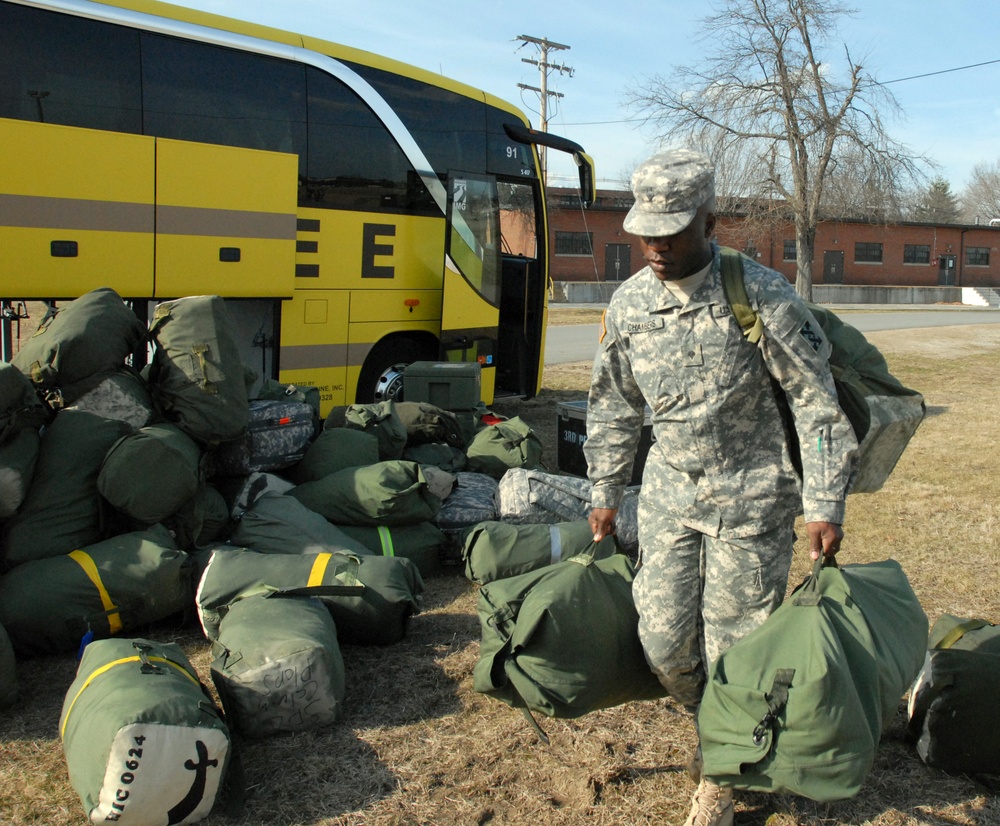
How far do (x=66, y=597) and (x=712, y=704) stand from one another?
275 centimetres

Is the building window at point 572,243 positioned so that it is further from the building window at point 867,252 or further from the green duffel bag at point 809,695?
the green duffel bag at point 809,695

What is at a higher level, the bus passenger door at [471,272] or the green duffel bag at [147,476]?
the bus passenger door at [471,272]

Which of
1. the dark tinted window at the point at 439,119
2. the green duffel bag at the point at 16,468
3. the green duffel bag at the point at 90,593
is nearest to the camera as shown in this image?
the green duffel bag at the point at 90,593

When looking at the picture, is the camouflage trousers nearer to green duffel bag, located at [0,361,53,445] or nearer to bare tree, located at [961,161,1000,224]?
green duffel bag, located at [0,361,53,445]

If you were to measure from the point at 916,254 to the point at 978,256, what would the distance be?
15.3ft

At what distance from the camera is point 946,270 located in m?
51.0

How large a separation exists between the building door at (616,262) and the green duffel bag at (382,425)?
126 feet

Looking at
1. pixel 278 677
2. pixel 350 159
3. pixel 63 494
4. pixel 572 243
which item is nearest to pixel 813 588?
pixel 278 677

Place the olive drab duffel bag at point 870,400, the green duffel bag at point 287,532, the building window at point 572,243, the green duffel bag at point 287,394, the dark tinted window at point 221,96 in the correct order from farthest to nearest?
the building window at point 572,243, the dark tinted window at point 221,96, the green duffel bag at point 287,394, the green duffel bag at point 287,532, the olive drab duffel bag at point 870,400

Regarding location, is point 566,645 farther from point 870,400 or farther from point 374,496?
point 374,496

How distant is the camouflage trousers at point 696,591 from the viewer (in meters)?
2.69

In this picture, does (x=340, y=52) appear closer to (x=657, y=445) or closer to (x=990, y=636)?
(x=657, y=445)

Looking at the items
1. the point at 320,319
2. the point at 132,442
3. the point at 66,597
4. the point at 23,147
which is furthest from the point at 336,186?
the point at 66,597

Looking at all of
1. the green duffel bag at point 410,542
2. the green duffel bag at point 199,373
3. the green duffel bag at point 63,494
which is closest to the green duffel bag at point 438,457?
the green duffel bag at point 410,542
